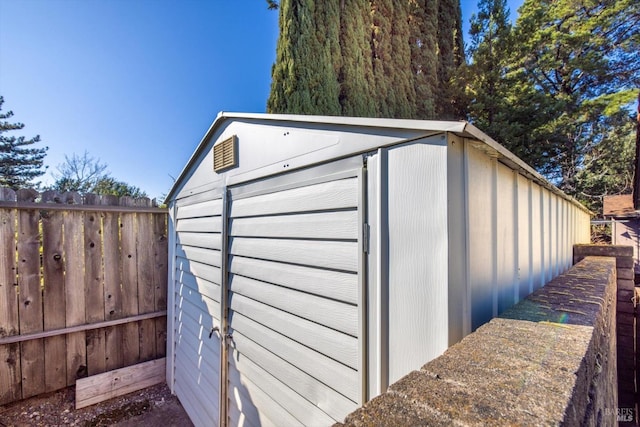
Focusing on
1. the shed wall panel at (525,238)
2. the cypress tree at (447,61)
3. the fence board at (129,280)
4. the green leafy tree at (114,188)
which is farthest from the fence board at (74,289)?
the green leafy tree at (114,188)

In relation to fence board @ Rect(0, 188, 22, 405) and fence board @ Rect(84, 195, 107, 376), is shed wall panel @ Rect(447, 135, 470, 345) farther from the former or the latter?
fence board @ Rect(0, 188, 22, 405)

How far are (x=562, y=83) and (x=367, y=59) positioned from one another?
9510 millimetres

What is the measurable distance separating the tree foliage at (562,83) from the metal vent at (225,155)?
27.4 feet

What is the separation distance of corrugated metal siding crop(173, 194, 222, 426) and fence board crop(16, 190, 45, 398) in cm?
139

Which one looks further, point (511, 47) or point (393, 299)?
point (511, 47)

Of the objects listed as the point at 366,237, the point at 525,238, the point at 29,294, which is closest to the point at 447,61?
the point at 525,238

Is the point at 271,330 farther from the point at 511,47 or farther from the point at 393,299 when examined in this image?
the point at 511,47

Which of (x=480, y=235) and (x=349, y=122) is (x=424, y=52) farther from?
(x=480, y=235)

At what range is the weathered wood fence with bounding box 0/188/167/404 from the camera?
305 cm

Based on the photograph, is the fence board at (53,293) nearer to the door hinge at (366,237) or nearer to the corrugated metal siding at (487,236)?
the door hinge at (366,237)

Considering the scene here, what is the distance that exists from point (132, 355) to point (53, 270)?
1.50 meters

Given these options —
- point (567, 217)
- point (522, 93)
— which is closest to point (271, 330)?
point (567, 217)

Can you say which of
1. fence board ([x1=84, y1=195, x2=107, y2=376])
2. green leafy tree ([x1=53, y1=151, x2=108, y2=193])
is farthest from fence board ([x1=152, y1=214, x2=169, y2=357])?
green leafy tree ([x1=53, y1=151, x2=108, y2=193])

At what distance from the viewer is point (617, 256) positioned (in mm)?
4199
